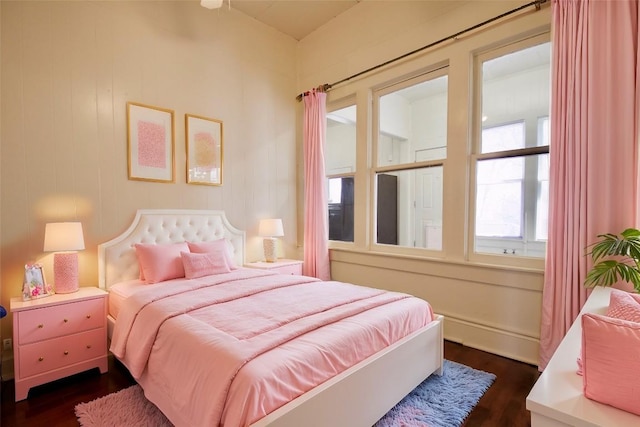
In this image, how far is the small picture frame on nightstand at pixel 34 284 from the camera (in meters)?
2.26

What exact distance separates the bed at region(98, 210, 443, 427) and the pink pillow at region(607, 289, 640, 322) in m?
0.98

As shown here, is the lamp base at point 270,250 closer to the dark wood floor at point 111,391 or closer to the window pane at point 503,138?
the dark wood floor at point 111,391

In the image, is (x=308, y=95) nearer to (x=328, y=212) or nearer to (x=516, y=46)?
(x=328, y=212)

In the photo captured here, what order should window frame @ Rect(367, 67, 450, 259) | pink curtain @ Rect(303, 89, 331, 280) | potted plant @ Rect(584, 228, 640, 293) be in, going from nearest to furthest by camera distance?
potted plant @ Rect(584, 228, 640, 293) → window frame @ Rect(367, 67, 450, 259) → pink curtain @ Rect(303, 89, 331, 280)

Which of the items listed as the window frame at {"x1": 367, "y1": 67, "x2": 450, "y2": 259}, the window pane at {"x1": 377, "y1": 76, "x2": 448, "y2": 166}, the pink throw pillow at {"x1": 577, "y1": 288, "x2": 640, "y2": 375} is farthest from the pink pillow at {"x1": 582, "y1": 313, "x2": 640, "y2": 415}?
the window pane at {"x1": 377, "y1": 76, "x2": 448, "y2": 166}

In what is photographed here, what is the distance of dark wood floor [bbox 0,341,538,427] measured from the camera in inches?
73.2

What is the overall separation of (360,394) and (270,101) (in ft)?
11.8

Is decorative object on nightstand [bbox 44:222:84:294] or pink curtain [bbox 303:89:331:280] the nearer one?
decorative object on nightstand [bbox 44:222:84:294]

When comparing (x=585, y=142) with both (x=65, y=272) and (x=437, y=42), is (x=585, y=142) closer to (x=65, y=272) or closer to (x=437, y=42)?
(x=437, y=42)

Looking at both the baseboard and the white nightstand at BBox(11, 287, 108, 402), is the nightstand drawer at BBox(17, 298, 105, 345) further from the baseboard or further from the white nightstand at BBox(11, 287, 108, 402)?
the baseboard

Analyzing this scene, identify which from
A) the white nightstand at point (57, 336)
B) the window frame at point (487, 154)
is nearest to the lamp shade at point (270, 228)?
the white nightstand at point (57, 336)

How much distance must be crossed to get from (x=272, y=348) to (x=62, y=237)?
1985mm

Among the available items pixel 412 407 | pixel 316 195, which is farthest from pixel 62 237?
pixel 412 407

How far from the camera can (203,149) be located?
3.47 meters
